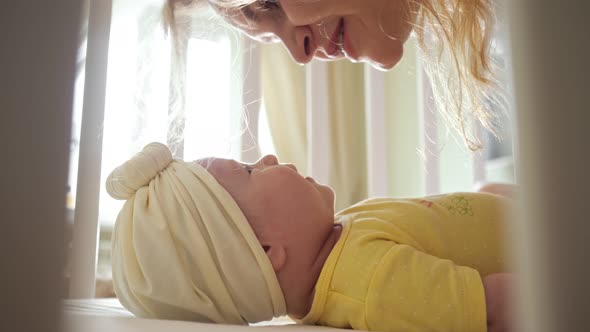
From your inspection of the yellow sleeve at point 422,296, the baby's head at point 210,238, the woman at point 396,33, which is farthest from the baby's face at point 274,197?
the woman at point 396,33

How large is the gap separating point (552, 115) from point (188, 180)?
718 mm

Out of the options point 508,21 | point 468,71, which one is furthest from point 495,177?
point 508,21

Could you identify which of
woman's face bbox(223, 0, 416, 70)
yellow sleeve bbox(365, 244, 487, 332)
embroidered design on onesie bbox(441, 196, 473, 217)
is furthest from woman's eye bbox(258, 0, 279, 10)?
yellow sleeve bbox(365, 244, 487, 332)

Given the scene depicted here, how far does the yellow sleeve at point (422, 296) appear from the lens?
670mm

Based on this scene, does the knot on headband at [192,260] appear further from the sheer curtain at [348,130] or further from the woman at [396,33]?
the sheer curtain at [348,130]

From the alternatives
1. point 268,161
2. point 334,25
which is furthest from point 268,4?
point 268,161

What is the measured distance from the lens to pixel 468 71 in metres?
1.11

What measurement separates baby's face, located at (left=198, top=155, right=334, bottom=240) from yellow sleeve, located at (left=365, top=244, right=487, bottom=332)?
0.16m

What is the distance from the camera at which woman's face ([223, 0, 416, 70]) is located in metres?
1.13

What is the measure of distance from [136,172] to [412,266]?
0.45m

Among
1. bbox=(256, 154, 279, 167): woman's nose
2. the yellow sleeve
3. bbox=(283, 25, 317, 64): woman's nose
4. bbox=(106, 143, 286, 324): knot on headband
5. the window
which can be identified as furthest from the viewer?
bbox=(283, 25, 317, 64): woman's nose

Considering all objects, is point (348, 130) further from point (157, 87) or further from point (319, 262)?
point (319, 262)

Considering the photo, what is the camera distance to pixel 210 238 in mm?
800

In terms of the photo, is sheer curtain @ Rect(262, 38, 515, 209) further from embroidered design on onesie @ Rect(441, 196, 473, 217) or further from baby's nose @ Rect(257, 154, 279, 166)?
baby's nose @ Rect(257, 154, 279, 166)
